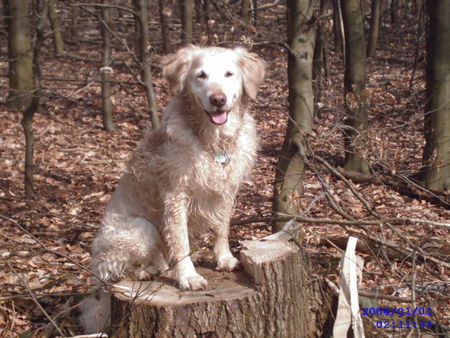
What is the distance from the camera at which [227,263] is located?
393 centimetres

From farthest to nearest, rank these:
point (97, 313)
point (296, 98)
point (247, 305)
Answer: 1. point (296, 98)
2. point (97, 313)
3. point (247, 305)

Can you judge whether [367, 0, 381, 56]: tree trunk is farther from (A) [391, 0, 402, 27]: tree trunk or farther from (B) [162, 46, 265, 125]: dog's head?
(B) [162, 46, 265, 125]: dog's head

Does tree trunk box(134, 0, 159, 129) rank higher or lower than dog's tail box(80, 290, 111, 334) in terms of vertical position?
higher

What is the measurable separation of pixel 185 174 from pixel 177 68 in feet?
2.65

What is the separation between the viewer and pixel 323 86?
8852mm

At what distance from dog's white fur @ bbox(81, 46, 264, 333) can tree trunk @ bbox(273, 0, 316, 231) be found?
0.94m

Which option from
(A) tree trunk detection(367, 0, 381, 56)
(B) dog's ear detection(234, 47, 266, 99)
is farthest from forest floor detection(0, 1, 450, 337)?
(A) tree trunk detection(367, 0, 381, 56)

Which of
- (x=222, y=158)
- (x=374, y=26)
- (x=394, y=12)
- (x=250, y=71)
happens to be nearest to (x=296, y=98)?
(x=250, y=71)

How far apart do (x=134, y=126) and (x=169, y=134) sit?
7.11 m

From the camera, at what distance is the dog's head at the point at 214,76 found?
3.62 m

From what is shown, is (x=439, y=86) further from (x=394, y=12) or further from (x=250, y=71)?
(x=394, y=12)

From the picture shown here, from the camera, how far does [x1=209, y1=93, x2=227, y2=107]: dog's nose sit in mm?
3549

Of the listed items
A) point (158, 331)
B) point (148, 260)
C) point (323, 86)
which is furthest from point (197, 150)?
point (323, 86)

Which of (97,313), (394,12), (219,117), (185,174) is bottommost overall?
(97,313)
